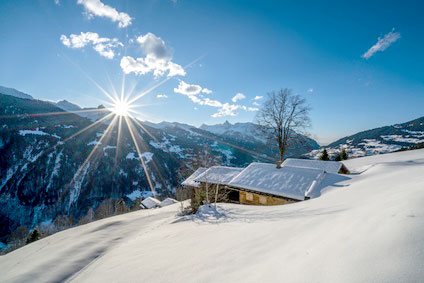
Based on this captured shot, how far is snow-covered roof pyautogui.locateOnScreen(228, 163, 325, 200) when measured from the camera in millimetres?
12422

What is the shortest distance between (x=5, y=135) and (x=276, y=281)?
130773mm

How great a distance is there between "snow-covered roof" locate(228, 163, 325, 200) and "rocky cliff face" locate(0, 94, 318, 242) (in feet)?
116

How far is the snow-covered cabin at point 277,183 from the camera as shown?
40.1 ft

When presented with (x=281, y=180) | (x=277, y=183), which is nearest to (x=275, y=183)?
(x=277, y=183)

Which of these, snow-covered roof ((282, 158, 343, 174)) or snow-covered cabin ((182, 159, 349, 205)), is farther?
snow-covered roof ((282, 158, 343, 174))

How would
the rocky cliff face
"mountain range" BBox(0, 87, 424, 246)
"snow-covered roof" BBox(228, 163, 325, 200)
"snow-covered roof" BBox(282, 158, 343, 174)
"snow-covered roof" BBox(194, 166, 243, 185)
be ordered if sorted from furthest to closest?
the rocky cliff face → "mountain range" BBox(0, 87, 424, 246) → "snow-covered roof" BBox(194, 166, 243, 185) → "snow-covered roof" BBox(282, 158, 343, 174) → "snow-covered roof" BBox(228, 163, 325, 200)

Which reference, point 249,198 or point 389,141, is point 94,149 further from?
point 389,141

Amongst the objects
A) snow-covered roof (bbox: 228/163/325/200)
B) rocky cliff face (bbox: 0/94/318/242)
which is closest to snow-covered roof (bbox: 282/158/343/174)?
snow-covered roof (bbox: 228/163/325/200)

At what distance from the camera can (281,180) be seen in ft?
46.4

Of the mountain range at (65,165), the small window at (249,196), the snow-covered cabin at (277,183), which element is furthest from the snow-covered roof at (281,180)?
the mountain range at (65,165)

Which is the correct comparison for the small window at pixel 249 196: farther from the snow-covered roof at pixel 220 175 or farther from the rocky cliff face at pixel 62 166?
the rocky cliff face at pixel 62 166

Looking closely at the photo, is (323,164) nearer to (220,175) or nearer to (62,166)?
(220,175)

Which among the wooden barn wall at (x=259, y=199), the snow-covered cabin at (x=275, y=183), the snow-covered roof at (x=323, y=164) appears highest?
the snow-covered roof at (x=323, y=164)

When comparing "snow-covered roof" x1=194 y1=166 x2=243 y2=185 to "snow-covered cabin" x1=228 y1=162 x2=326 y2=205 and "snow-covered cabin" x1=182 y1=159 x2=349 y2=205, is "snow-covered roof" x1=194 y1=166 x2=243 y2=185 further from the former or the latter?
"snow-covered cabin" x1=228 y1=162 x2=326 y2=205
